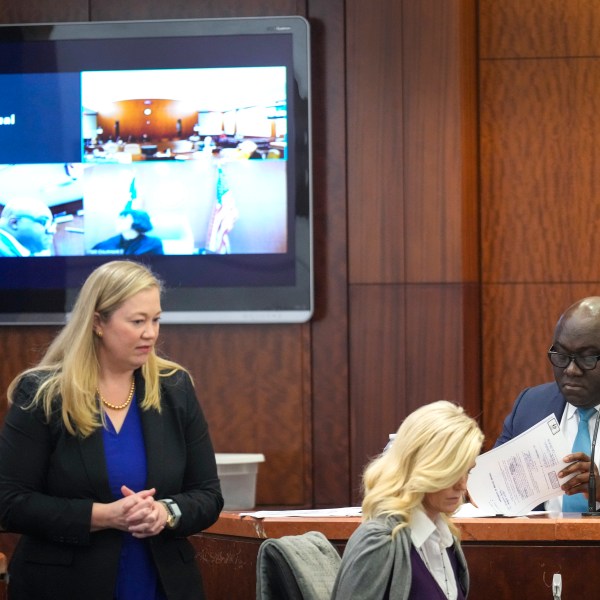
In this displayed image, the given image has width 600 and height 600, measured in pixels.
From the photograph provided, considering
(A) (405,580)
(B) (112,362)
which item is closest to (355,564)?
(A) (405,580)

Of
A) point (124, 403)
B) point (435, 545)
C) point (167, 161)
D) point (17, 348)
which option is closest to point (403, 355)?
point (167, 161)

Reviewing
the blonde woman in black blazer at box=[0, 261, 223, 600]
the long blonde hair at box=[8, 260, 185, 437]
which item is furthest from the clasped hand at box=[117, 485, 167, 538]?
the long blonde hair at box=[8, 260, 185, 437]

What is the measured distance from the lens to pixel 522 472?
3.23 meters

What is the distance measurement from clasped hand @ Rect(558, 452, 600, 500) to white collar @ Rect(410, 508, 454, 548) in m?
0.83

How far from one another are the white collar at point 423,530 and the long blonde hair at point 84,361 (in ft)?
2.24

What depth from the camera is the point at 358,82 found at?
4.91 m

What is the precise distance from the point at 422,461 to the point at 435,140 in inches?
105

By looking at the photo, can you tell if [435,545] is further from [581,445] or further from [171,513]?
[581,445]

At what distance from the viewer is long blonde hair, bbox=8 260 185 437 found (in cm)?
262

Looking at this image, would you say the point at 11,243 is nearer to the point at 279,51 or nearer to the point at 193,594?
the point at 279,51

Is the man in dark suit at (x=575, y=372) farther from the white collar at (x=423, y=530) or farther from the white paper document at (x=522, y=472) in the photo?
the white collar at (x=423, y=530)

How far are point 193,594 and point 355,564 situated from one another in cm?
52

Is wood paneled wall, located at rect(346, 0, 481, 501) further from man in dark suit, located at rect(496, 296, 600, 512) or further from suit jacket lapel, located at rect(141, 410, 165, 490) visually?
suit jacket lapel, located at rect(141, 410, 165, 490)

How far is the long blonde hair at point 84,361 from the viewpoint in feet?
8.61
